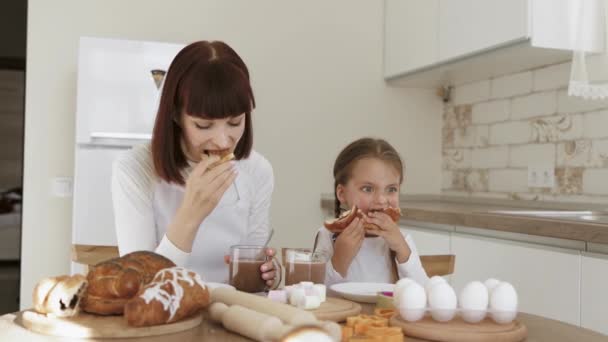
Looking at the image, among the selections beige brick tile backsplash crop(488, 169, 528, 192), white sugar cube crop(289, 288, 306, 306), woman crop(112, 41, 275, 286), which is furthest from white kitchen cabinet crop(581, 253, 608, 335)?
beige brick tile backsplash crop(488, 169, 528, 192)

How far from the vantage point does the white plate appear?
1.26 metres

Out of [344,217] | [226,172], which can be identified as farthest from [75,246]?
[344,217]

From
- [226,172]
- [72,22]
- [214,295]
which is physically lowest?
[214,295]

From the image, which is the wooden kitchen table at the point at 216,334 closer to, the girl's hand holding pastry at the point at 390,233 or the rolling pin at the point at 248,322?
the rolling pin at the point at 248,322

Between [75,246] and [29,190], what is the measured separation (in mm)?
2011

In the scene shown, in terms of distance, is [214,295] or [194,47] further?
[194,47]

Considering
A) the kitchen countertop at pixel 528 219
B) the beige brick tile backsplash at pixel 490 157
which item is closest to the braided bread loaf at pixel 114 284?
the kitchen countertop at pixel 528 219

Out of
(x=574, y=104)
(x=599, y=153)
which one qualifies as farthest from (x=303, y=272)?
(x=574, y=104)

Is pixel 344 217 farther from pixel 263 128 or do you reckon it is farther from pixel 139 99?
pixel 263 128

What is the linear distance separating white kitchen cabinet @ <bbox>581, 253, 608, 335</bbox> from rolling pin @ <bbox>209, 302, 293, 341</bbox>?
139cm

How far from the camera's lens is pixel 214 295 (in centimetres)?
114

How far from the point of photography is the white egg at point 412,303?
1018 mm

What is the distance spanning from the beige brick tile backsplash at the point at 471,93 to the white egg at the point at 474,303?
112 inches

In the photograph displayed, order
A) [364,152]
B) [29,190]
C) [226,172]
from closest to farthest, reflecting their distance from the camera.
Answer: [226,172]
[364,152]
[29,190]
